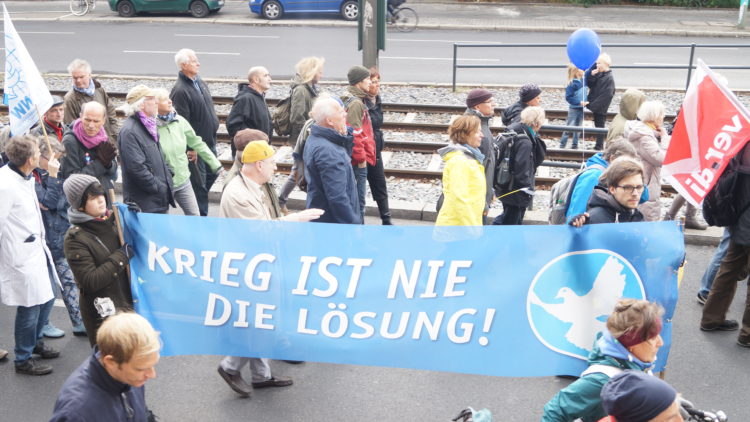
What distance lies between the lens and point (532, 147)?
7.45 metres

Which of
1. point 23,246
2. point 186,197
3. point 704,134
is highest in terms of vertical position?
point 704,134

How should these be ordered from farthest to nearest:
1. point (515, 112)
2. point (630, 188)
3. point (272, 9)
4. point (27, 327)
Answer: point (272, 9), point (515, 112), point (27, 327), point (630, 188)

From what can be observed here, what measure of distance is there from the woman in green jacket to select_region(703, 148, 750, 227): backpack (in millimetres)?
4465

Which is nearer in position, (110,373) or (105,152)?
(110,373)

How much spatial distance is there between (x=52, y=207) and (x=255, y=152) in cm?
198

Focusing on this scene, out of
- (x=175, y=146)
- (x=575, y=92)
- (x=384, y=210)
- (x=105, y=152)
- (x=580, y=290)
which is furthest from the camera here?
(x=575, y=92)

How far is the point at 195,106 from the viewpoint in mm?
8633

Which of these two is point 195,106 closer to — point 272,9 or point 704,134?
point 704,134

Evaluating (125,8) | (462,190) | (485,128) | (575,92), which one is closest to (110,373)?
(462,190)

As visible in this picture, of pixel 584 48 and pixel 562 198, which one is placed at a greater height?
pixel 584 48

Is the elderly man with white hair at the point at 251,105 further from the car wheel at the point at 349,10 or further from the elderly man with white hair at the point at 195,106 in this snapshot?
the car wheel at the point at 349,10

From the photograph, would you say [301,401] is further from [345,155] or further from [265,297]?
[345,155]

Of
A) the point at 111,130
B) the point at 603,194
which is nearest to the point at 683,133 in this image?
the point at 603,194

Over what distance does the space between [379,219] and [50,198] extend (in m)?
4.03
